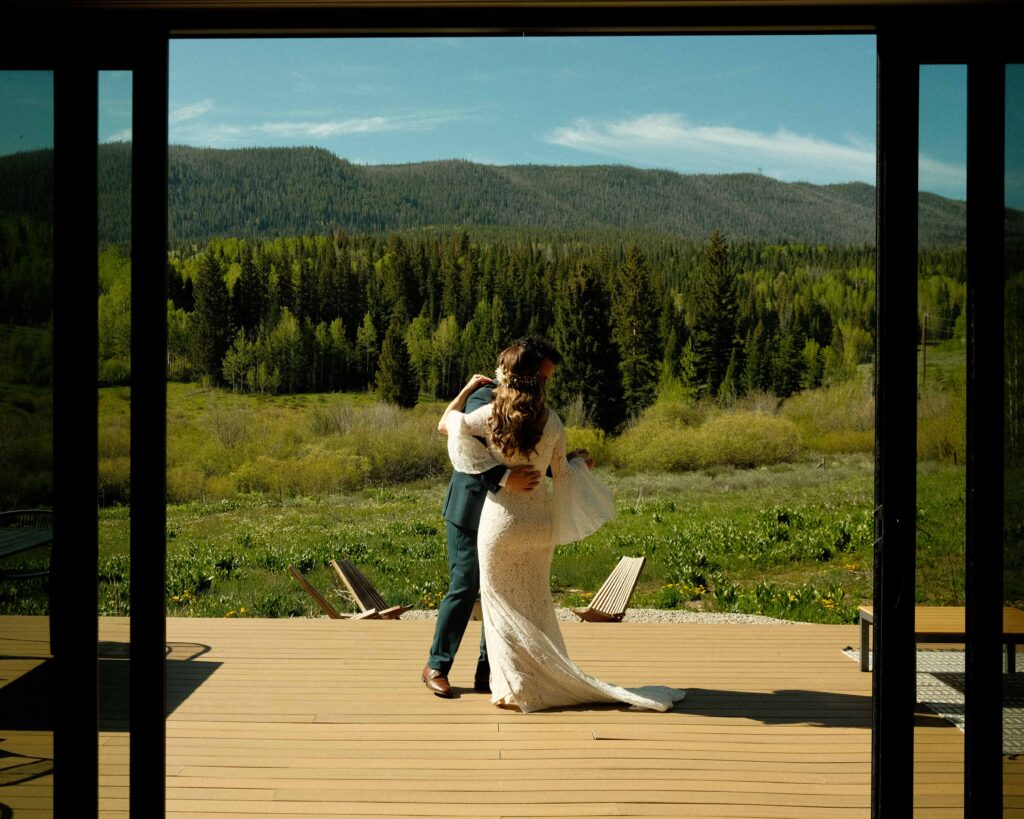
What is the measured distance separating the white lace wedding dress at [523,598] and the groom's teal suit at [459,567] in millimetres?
73

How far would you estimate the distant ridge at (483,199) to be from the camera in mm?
13422

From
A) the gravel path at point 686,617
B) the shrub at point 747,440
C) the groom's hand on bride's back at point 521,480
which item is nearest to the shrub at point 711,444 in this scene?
the shrub at point 747,440

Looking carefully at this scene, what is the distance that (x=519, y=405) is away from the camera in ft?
13.7

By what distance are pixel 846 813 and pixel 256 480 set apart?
10.7 m

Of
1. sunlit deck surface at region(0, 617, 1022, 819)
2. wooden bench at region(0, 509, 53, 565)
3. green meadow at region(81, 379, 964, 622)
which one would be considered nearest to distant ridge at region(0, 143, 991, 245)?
green meadow at region(81, 379, 964, 622)

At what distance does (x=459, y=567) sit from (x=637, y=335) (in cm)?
908

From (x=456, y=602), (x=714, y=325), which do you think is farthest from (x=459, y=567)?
(x=714, y=325)

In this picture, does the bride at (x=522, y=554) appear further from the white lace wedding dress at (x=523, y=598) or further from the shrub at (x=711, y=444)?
the shrub at (x=711, y=444)

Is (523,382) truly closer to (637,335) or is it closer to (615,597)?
(615,597)

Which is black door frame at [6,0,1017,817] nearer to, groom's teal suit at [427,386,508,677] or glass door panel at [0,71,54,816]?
glass door panel at [0,71,54,816]

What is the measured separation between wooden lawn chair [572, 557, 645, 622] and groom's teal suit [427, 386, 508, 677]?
1.85 metres

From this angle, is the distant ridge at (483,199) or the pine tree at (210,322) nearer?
the pine tree at (210,322)

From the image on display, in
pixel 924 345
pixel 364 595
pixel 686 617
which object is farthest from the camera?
pixel 686 617

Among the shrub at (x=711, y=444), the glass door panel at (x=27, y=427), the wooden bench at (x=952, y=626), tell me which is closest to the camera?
the glass door panel at (x=27, y=427)
